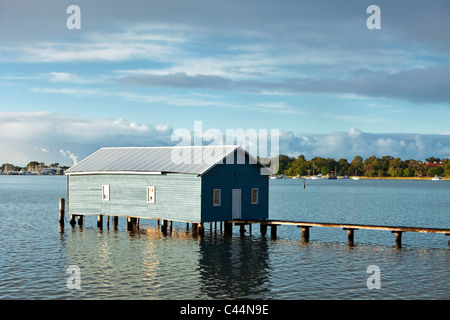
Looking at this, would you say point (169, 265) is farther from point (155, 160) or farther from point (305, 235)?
point (155, 160)

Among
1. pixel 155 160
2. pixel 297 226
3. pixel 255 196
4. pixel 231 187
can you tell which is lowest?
pixel 297 226

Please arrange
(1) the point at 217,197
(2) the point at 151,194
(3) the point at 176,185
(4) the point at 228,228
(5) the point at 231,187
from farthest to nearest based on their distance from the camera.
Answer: (4) the point at 228,228 < (2) the point at 151,194 < (5) the point at 231,187 < (3) the point at 176,185 < (1) the point at 217,197

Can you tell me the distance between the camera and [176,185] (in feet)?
140

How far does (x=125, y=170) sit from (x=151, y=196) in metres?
3.40

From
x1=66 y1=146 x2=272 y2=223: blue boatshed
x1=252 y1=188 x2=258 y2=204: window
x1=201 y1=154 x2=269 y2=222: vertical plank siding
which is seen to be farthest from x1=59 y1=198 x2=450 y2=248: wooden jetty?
x1=252 y1=188 x2=258 y2=204: window

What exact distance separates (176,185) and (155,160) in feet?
15.6

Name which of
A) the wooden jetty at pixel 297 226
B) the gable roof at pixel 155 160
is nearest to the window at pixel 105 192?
the gable roof at pixel 155 160

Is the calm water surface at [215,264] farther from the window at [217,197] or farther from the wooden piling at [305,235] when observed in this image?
the window at [217,197]

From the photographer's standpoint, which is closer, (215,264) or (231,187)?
(215,264)

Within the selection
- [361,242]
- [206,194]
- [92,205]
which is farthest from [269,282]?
[92,205]

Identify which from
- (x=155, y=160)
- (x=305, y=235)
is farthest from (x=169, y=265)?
(x=155, y=160)

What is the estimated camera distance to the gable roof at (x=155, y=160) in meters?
42.7

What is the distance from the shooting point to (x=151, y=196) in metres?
44.7
